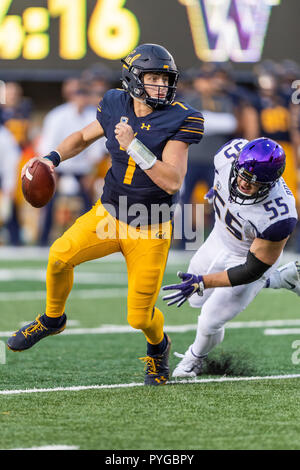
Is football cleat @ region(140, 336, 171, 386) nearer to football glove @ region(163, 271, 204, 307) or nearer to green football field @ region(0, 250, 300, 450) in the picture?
green football field @ region(0, 250, 300, 450)

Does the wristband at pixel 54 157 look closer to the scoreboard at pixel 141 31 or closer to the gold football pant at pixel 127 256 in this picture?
the gold football pant at pixel 127 256

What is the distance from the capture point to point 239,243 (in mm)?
4887

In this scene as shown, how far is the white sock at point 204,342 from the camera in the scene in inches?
192

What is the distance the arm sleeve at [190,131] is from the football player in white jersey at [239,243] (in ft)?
0.73

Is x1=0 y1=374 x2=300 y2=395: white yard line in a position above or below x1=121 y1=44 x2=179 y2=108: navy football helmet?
below

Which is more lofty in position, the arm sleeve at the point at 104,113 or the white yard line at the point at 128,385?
the arm sleeve at the point at 104,113

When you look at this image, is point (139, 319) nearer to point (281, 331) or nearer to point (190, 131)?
point (190, 131)

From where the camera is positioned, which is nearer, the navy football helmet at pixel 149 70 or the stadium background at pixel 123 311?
the stadium background at pixel 123 311

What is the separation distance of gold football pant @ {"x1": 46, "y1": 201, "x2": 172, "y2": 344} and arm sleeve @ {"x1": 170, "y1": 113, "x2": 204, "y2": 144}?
1.47ft

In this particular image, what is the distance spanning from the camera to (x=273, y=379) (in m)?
4.77

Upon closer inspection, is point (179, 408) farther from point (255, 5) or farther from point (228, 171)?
point (255, 5)

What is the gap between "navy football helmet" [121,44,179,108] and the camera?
4.52 m

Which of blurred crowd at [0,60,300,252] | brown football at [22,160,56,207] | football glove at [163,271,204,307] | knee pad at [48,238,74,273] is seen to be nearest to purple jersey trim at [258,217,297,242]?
football glove at [163,271,204,307]

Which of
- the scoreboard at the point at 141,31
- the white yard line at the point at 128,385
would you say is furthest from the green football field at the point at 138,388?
the scoreboard at the point at 141,31
